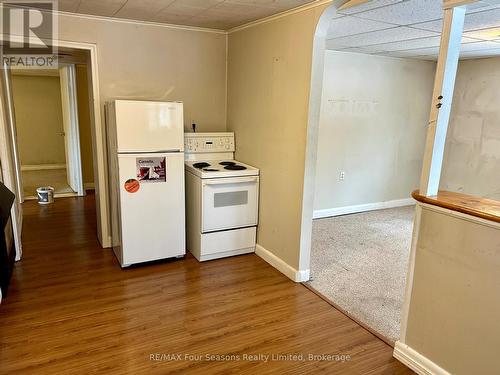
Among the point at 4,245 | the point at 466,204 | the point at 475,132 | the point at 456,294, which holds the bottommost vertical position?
the point at 4,245

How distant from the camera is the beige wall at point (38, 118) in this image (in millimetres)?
7871

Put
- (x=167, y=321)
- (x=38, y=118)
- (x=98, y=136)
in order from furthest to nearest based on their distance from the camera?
(x=38, y=118) < (x=98, y=136) < (x=167, y=321)

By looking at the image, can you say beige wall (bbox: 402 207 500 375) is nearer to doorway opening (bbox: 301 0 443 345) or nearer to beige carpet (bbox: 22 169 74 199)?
doorway opening (bbox: 301 0 443 345)

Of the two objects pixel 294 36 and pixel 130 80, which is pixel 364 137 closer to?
pixel 294 36

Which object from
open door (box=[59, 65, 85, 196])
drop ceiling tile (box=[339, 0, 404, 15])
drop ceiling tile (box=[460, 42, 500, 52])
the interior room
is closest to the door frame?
the interior room

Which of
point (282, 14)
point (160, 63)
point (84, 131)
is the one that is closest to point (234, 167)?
point (160, 63)

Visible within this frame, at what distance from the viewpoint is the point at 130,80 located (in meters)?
3.63

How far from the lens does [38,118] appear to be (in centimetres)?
808

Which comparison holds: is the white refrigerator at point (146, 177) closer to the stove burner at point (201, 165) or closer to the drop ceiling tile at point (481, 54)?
the stove burner at point (201, 165)

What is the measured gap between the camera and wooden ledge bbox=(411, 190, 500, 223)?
175 cm

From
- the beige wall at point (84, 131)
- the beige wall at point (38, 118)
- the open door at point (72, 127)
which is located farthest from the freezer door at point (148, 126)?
the beige wall at point (38, 118)

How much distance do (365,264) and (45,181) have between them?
20.2ft

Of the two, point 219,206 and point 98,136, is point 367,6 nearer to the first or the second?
point 219,206

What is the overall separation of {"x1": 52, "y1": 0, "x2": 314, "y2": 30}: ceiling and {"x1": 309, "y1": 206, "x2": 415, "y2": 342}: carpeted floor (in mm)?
2336
